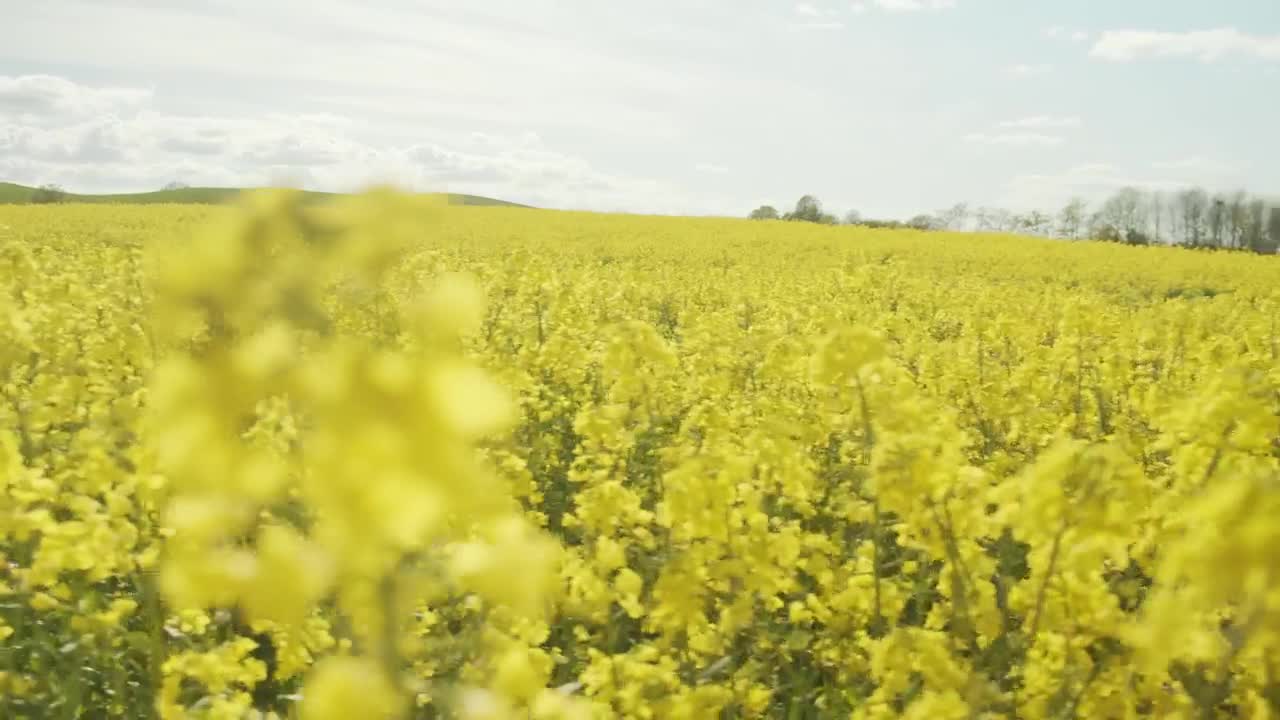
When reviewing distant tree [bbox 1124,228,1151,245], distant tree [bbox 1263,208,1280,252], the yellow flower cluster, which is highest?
distant tree [bbox 1263,208,1280,252]

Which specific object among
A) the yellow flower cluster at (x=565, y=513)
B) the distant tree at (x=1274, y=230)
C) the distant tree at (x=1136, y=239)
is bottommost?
the yellow flower cluster at (x=565, y=513)

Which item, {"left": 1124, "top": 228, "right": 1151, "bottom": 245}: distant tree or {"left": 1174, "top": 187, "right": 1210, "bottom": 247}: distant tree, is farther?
{"left": 1174, "top": 187, "right": 1210, "bottom": 247}: distant tree

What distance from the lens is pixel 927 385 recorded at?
7164 mm

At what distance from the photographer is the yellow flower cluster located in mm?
962

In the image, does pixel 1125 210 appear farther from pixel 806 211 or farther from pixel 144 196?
pixel 144 196

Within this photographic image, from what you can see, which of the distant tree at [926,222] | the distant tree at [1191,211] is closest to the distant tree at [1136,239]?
the distant tree at [926,222]

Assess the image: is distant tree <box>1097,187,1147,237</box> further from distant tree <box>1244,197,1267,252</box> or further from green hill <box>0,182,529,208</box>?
Result: green hill <box>0,182,529,208</box>

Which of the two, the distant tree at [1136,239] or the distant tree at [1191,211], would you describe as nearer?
the distant tree at [1136,239]

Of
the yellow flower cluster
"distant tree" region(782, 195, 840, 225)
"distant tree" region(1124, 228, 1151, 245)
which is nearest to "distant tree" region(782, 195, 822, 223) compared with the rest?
"distant tree" region(782, 195, 840, 225)

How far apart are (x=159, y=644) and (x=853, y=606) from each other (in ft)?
8.62

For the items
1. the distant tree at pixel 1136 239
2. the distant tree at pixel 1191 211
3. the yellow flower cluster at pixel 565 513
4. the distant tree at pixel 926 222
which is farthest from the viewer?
the distant tree at pixel 1191 211

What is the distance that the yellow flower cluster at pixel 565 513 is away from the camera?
96 cm

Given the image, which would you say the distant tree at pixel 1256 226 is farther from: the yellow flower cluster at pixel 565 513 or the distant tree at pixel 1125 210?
the yellow flower cluster at pixel 565 513

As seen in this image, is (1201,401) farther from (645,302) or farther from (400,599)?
(645,302)
